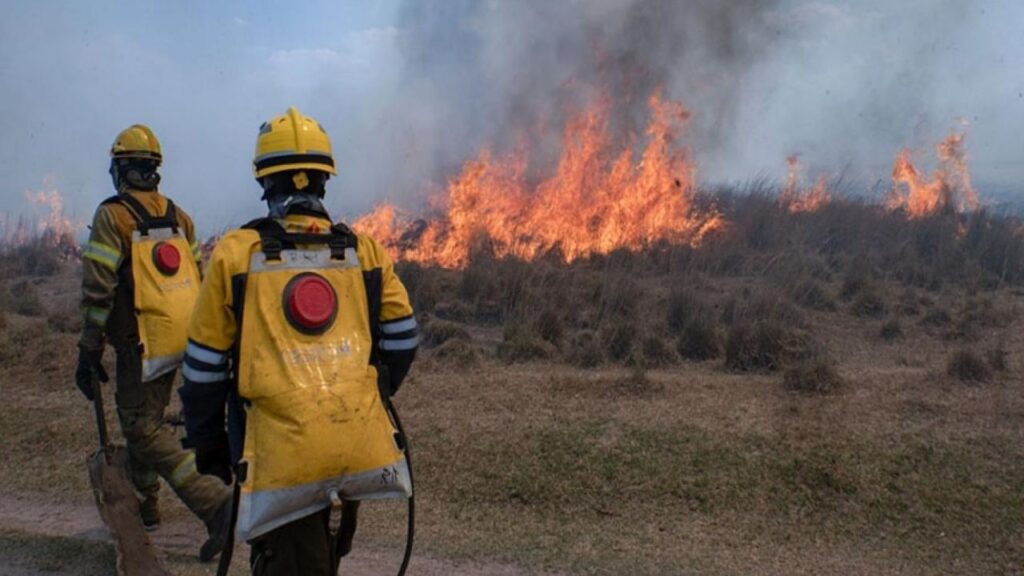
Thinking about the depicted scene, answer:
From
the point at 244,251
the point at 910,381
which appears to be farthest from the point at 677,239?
the point at 244,251

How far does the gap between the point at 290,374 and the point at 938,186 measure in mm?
18374

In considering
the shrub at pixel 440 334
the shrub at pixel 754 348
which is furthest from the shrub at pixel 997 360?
the shrub at pixel 440 334

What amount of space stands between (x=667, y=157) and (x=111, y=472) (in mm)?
12805

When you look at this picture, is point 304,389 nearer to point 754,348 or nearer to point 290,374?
point 290,374

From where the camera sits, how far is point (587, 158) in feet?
51.5

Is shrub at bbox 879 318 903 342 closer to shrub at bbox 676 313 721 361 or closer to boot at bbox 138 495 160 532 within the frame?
shrub at bbox 676 313 721 361

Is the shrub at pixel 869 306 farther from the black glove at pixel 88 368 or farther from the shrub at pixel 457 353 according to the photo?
the black glove at pixel 88 368

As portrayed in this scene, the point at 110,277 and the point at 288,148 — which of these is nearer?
the point at 288,148

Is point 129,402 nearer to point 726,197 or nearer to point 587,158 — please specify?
point 587,158

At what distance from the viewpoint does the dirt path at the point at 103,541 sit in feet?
14.2

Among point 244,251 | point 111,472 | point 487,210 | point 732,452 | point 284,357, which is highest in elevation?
point 487,210

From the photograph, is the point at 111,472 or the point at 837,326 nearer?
A: the point at 111,472

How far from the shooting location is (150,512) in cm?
494

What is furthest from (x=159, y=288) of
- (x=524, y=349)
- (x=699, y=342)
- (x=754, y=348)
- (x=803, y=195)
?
(x=803, y=195)
